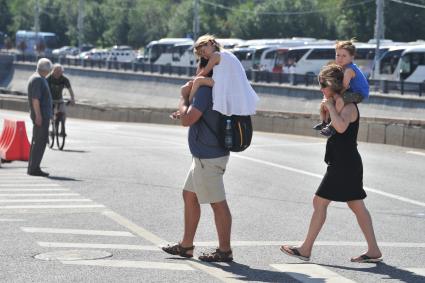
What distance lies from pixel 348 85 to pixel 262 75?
57.4 metres

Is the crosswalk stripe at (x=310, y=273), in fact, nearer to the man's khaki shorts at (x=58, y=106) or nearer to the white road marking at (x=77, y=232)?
the white road marking at (x=77, y=232)

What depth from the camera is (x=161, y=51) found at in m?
100

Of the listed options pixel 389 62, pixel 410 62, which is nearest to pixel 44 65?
pixel 410 62

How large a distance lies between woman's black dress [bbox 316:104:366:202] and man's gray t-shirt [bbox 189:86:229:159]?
889 millimetres

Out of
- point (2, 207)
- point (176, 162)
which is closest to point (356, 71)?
point (2, 207)

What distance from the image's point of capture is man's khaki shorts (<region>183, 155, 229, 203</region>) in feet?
30.5

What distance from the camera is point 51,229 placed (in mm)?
11109

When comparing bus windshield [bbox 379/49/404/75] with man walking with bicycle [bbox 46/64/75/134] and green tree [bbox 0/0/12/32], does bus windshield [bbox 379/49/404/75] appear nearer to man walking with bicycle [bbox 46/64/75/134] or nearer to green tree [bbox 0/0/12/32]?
man walking with bicycle [bbox 46/64/75/134]

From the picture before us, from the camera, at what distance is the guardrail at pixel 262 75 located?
5297 cm

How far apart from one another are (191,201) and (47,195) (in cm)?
518

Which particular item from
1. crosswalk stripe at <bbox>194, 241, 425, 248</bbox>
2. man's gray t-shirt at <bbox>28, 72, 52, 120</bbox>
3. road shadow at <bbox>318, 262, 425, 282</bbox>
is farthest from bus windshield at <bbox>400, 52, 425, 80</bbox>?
road shadow at <bbox>318, 262, 425, 282</bbox>

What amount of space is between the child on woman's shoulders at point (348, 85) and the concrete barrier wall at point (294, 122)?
15.1 meters

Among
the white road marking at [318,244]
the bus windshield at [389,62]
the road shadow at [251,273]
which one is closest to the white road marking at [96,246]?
the white road marking at [318,244]

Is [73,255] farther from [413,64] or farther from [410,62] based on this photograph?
[410,62]
